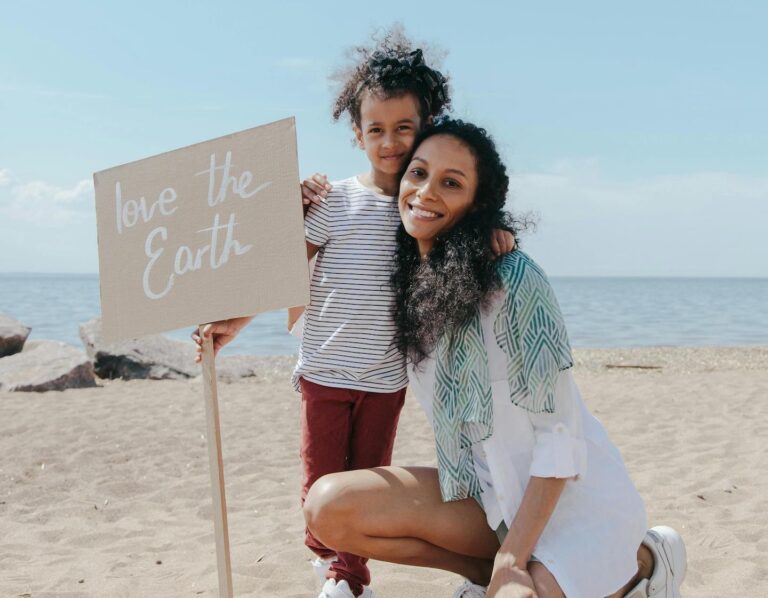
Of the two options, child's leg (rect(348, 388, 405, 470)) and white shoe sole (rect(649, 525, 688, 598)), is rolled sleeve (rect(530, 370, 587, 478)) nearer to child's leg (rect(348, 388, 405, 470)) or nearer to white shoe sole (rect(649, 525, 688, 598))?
white shoe sole (rect(649, 525, 688, 598))

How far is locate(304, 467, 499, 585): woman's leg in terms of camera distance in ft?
7.63

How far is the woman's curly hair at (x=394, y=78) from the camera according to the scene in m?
2.73

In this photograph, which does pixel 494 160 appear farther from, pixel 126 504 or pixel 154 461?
pixel 154 461

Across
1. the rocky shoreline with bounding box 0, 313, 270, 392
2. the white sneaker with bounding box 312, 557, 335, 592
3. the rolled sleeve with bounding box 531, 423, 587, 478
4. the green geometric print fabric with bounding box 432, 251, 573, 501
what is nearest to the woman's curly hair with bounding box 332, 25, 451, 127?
the green geometric print fabric with bounding box 432, 251, 573, 501

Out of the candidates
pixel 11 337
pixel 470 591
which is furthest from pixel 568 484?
pixel 11 337

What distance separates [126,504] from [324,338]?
2234 mm

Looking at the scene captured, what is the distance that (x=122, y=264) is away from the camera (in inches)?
92.4

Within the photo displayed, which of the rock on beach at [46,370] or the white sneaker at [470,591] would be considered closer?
the white sneaker at [470,591]

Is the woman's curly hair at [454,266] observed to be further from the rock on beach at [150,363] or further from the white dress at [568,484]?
the rock on beach at [150,363]

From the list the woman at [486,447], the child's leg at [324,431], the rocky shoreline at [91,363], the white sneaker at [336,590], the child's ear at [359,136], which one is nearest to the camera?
the woman at [486,447]

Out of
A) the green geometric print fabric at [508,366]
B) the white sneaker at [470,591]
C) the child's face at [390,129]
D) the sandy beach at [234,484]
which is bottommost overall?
the sandy beach at [234,484]

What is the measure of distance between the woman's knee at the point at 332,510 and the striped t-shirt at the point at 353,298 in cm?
37

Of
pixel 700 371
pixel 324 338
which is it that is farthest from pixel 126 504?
pixel 700 371

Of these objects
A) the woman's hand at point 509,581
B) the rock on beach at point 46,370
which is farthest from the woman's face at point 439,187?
the rock on beach at point 46,370
